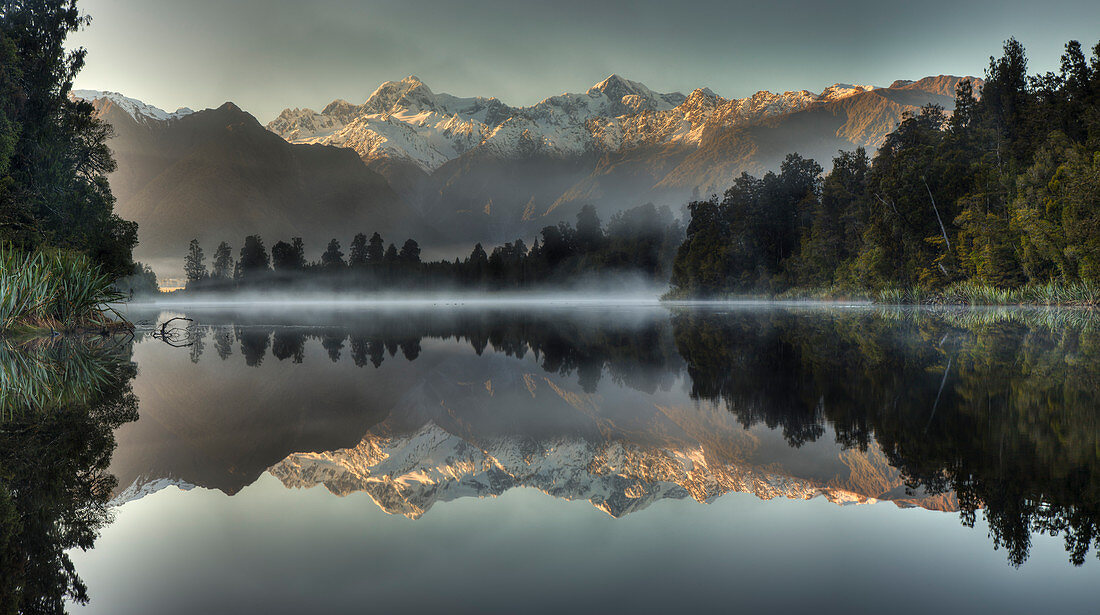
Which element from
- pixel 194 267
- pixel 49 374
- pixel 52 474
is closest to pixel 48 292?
pixel 49 374

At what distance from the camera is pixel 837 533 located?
351 cm

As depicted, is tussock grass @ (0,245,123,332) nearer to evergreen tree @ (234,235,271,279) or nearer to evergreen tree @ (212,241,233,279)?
evergreen tree @ (234,235,271,279)

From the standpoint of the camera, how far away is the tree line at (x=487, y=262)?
124 m

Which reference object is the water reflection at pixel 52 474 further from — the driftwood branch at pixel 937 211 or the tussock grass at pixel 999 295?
the driftwood branch at pixel 937 211

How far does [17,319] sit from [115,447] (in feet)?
Answer: 51.7

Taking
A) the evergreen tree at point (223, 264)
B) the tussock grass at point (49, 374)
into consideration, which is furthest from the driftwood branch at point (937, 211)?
the evergreen tree at point (223, 264)

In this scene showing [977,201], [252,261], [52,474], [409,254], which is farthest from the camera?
[409,254]

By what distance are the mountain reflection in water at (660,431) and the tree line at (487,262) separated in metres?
111

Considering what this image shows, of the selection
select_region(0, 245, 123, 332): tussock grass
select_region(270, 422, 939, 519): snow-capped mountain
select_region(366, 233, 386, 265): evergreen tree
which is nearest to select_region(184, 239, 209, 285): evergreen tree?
select_region(366, 233, 386, 265): evergreen tree

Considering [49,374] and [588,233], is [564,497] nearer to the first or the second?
[49,374]

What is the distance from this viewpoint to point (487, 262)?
457 ft

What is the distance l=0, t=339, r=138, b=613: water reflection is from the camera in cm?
290

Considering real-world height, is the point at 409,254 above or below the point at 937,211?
below

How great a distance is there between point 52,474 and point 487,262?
13559 cm
